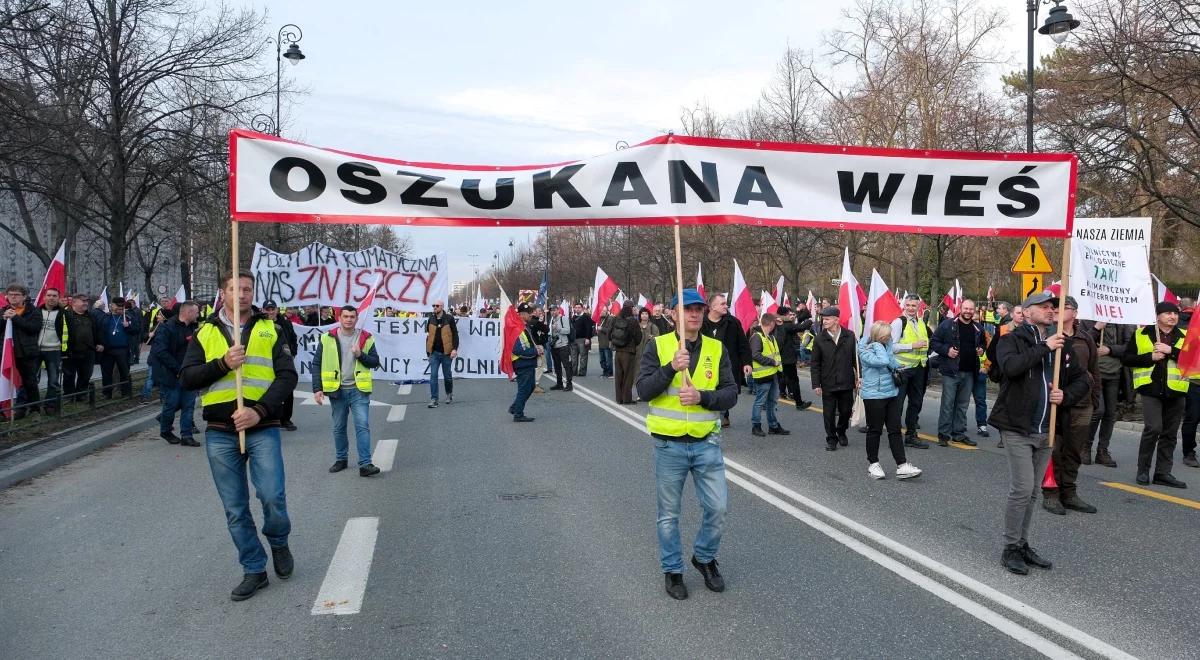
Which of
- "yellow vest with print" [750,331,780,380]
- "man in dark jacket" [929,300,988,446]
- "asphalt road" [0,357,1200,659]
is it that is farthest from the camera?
"yellow vest with print" [750,331,780,380]

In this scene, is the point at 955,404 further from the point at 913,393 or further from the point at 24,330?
the point at 24,330

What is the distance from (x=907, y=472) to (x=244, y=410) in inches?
241

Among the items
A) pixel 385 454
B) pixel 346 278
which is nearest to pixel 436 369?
pixel 346 278

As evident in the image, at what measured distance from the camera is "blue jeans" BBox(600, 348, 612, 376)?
74.7 feet

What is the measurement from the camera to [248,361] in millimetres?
5234

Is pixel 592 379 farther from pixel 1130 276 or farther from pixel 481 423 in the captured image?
pixel 1130 276

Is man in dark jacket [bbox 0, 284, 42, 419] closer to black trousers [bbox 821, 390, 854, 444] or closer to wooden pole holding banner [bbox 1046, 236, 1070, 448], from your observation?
black trousers [bbox 821, 390, 854, 444]

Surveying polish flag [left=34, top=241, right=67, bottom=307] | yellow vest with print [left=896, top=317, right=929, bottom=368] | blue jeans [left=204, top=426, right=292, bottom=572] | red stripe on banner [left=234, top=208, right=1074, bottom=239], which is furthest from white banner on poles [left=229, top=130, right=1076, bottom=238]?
polish flag [left=34, top=241, right=67, bottom=307]

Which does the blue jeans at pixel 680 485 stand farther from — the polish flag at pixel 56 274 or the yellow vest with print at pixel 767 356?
the polish flag at pixel 56 274

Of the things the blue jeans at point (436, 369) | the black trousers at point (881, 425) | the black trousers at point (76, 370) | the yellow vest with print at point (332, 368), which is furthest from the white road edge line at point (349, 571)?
the black trousers at point (76, 370)

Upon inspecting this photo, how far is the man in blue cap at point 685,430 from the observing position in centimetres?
500

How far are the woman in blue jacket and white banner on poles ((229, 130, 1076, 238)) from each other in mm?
2839

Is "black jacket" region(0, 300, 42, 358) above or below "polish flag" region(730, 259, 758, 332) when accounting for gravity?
below

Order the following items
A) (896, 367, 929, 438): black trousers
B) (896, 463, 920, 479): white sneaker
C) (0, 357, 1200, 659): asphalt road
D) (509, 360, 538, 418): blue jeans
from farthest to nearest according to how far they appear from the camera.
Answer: (509, 360, 538, 418): blue jeans < (896, 367, 929, 438): black trousers < (896, 463, 920, 479): white sneaker < (0, 357, 1200, 659): asphalt road
